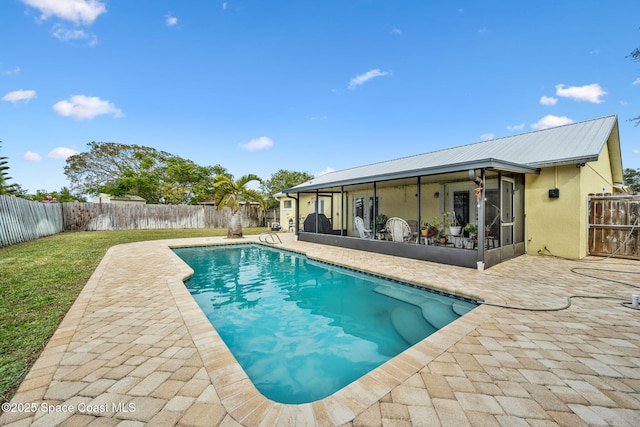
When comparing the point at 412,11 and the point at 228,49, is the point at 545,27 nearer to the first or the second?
the point at 412,11

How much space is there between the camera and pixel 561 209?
7.60 m

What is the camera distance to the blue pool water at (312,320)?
3076 millimetres

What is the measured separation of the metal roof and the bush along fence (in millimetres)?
11986

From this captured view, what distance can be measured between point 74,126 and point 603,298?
42515 millimetres

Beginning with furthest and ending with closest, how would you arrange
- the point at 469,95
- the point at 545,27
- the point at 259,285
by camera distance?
1. the point at 469,95
2. the point at 545,27
3. the point at 259,285

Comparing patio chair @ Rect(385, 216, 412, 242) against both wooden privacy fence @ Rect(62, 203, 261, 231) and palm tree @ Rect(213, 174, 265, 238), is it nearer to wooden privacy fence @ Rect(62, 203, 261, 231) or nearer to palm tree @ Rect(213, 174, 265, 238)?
palm tree @ Rect(213, 174, 265, 238)

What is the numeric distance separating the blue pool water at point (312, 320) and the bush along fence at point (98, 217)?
31.2ft

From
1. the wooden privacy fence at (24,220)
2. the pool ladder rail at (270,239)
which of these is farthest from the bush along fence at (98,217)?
the pool ladder rail at (270,239)

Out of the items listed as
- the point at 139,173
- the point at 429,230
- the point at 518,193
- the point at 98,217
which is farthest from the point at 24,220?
the point at 139,173

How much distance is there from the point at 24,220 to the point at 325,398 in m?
16.1

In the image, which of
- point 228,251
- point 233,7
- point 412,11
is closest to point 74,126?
point 233,7

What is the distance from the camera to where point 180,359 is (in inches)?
99.8

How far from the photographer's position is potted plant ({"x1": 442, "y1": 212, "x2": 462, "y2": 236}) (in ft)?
26.1

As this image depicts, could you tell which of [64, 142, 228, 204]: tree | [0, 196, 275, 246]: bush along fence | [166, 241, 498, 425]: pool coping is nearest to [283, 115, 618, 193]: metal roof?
[166, 241, 498, 425]: pool coping
